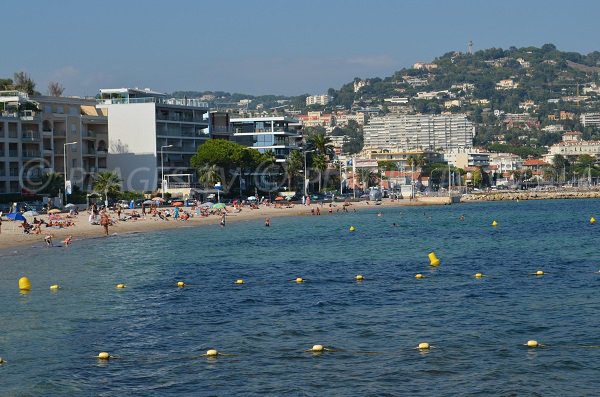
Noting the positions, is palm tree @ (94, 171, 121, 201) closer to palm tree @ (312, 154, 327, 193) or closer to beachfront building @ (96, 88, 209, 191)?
beachfront building @ (96, 88, 209, 191)

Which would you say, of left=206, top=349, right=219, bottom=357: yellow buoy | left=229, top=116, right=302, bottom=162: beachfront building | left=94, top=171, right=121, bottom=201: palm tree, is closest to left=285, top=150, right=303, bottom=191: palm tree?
left=229, top=116, right=302, bottom=162: beachfront building

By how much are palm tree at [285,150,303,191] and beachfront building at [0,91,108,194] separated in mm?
34381

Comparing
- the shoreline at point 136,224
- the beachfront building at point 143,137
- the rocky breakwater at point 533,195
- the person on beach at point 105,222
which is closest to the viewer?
the shoreline at point 136,224

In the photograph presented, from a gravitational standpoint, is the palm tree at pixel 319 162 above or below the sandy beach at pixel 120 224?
above

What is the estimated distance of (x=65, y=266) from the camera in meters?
45.2

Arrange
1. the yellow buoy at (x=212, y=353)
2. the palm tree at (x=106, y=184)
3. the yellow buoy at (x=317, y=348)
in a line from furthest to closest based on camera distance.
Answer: the palm tree at (x=106, y=184)
the yellow buoy at (x=317, y=348)
the yellow buoy at (x=212, y=353)

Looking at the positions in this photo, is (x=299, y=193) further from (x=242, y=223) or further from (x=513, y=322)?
(x=513, y=322)

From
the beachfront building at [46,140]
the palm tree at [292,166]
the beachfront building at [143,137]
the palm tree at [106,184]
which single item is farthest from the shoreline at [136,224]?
the beachfront building at [143,137]

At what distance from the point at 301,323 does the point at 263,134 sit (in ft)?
371

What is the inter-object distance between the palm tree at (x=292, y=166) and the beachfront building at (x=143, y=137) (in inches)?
784

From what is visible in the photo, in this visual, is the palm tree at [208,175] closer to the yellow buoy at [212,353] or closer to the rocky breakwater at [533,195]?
the rocky breakwater at [533,195]

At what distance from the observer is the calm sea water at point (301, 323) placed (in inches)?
835

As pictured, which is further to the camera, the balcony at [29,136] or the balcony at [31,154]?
the balcony at [31,154]

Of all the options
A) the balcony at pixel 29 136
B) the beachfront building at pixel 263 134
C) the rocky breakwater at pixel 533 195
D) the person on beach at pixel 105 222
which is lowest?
the rocky breakwater at pixel 533 195
